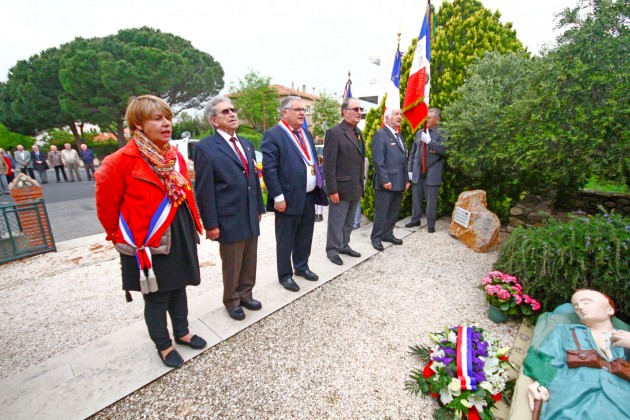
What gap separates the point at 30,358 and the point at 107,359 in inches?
38.2

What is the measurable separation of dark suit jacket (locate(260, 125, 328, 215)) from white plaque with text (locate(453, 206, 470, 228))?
3.02 metres

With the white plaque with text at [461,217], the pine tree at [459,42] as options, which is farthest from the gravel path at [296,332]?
the pine tree at [459,42]

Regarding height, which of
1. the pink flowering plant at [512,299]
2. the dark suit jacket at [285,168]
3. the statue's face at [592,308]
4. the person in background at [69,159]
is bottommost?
the pink flowering plant at [512,299]

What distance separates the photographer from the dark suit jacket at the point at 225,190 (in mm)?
2486

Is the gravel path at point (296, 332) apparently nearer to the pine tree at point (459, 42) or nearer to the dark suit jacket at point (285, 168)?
the dark suit jacket at point (285, 168)

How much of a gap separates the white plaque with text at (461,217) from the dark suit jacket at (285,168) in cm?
302

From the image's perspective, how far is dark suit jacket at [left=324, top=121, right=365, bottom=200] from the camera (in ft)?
12.5

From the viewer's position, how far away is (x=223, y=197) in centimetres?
261

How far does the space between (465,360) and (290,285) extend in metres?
1.90

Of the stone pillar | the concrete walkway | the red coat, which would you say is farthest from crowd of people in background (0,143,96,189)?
the red coat

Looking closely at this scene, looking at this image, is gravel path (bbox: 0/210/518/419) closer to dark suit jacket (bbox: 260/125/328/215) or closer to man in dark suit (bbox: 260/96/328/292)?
man in dark suit (bbox: 260/96/328/292)

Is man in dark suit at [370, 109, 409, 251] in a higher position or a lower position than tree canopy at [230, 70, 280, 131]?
lower

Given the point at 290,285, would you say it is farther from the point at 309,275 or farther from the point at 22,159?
the point at 22,159

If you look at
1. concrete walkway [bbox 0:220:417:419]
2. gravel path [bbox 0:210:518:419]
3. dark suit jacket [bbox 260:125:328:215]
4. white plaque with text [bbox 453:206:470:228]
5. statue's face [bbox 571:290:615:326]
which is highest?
dark suit jacket [bbox 260:125:328:215]
